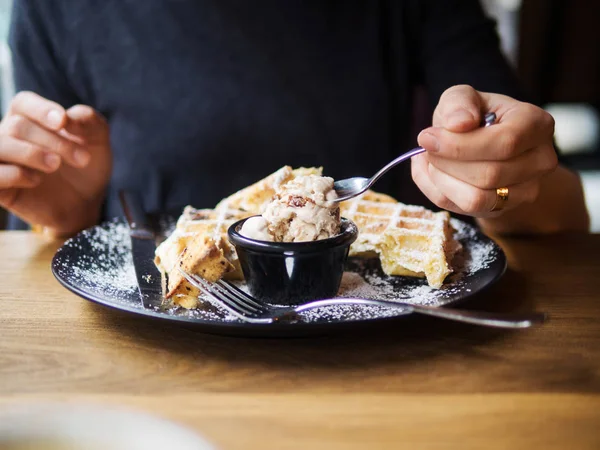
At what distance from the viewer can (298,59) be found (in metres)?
1.65

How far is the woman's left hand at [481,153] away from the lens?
81cm

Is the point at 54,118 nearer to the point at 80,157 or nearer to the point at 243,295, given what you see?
the point at 80,157

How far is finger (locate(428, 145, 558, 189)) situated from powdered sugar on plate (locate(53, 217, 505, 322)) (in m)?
0.14

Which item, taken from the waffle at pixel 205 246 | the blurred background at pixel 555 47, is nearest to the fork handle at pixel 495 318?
the waffle at pixel 205 246

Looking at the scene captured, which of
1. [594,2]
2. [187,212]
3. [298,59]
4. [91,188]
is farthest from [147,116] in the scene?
[594,2]

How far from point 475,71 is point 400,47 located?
A: 0.26 meters

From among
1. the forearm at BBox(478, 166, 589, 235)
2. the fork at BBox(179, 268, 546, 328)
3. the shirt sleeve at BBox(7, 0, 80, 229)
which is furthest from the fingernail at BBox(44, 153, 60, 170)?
the forearm at BBox(478, 166, 589, 235)

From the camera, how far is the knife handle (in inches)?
44.0

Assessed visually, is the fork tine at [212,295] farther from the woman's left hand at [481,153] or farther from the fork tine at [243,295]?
the woman's left hand at [481,153]

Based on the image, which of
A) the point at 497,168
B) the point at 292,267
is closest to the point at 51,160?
the point at 292,267

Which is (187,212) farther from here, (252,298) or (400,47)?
(400,47)

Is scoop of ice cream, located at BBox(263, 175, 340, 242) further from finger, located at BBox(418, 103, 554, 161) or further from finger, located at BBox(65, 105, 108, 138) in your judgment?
finger, located at BBox(65, 105, 108, 138)

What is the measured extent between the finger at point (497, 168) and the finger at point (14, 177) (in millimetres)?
787

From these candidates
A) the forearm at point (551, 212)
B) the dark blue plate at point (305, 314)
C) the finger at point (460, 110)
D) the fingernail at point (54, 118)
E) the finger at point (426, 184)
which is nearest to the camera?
the dark blue plate at point (305, 314)
